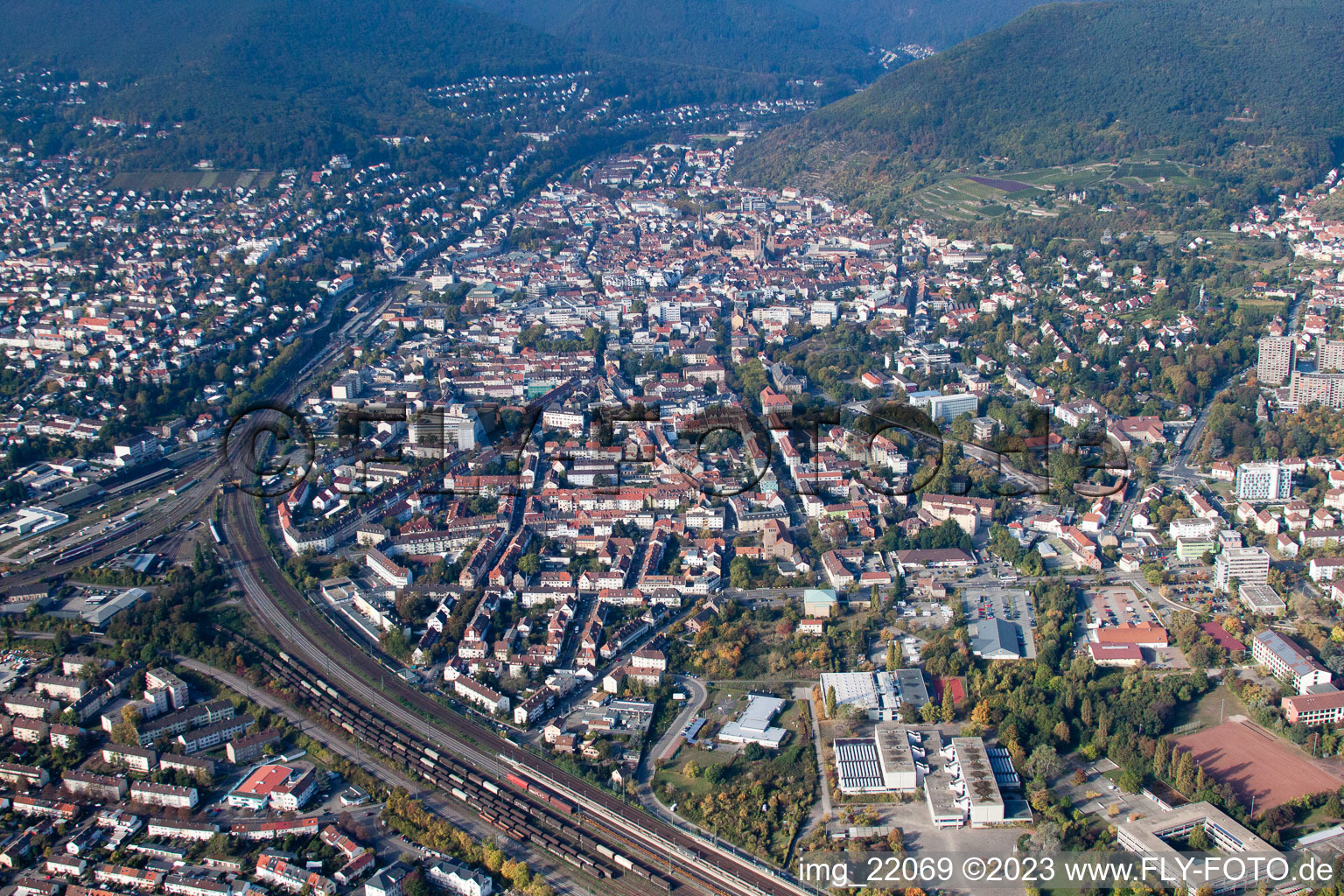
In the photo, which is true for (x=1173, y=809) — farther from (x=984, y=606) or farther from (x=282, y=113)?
(x=282, y=113)

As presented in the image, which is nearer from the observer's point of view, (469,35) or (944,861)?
(944,861)

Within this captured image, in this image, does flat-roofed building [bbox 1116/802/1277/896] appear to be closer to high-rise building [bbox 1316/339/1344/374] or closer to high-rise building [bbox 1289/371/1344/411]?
high-rise building [bbox 1289/371/1344/411]

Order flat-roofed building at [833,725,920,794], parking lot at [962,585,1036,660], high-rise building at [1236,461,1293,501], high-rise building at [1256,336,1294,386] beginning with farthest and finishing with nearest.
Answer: high-rise building at [1256,336,1294,386] < high-rise building at [1236,461,1293,501] < parking lot at [962,585,1036,660] < flat-roofed building at [833,725,920,794]

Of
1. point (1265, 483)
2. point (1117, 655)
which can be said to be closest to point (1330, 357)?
point (1265, 483)

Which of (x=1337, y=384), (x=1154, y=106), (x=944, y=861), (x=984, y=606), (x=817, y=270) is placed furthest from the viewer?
(x=1154, y=106)

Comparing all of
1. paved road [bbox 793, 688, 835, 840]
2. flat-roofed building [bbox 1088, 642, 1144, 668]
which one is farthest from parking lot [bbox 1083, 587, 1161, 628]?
paved road [bbox 793, 688, 835, 840]

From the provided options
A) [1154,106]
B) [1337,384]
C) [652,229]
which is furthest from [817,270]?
[1154,106]
